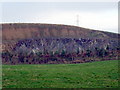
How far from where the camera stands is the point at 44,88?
1633cm

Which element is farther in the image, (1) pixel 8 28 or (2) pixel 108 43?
(1) pixel 8 28

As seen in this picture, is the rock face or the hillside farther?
the hillside

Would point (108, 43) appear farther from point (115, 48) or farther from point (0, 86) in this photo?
point (0, 86)

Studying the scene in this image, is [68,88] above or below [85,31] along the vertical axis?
below

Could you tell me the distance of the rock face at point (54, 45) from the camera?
1893 inches

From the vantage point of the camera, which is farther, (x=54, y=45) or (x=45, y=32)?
(x=45, y=32)

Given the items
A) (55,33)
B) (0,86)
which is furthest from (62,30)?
(0,86)

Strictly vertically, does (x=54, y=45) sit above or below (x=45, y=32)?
below

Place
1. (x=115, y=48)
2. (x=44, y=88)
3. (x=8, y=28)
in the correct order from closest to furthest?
(x=44, y=88), (x=115, y=48), (x=8, y=28)

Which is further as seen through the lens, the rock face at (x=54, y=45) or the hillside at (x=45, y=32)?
the hillside at (x=45, y=32)

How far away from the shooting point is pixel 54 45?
187ft

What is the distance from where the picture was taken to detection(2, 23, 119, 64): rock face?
48094mm

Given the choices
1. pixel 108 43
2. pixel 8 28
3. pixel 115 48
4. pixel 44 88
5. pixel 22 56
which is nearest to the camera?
pixel 44 88

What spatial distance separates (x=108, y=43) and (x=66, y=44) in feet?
33.5
